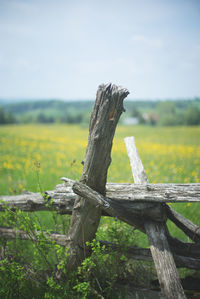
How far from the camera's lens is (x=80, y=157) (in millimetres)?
4820

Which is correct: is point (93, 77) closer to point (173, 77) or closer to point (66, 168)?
point (173, 77)

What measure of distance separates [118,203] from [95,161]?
527mm

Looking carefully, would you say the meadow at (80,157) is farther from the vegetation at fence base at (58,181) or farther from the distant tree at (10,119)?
the distant tree at (10,119)

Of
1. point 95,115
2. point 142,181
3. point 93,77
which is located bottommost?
point 142,181

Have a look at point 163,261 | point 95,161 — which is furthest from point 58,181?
point 163,261

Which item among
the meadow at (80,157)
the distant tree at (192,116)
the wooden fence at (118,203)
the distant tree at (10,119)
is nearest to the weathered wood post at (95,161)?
the wooden fence at (118,203)

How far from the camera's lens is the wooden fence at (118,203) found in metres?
1.71

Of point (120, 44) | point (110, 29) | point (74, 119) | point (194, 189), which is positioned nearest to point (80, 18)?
point (110, 29)

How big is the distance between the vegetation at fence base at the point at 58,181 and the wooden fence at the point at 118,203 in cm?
21

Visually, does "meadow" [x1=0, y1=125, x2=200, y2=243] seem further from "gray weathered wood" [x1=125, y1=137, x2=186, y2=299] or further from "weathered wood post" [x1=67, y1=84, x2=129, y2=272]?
"gray weathered wood" [x1=125, y1=137, x2=186, y2=299]

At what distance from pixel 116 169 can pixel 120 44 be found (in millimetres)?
2450

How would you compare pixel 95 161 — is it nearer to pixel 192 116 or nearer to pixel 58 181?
pixel 58 181

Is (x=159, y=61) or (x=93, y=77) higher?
(x=159, y=61)

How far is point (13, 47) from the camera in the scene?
19.8 ft
